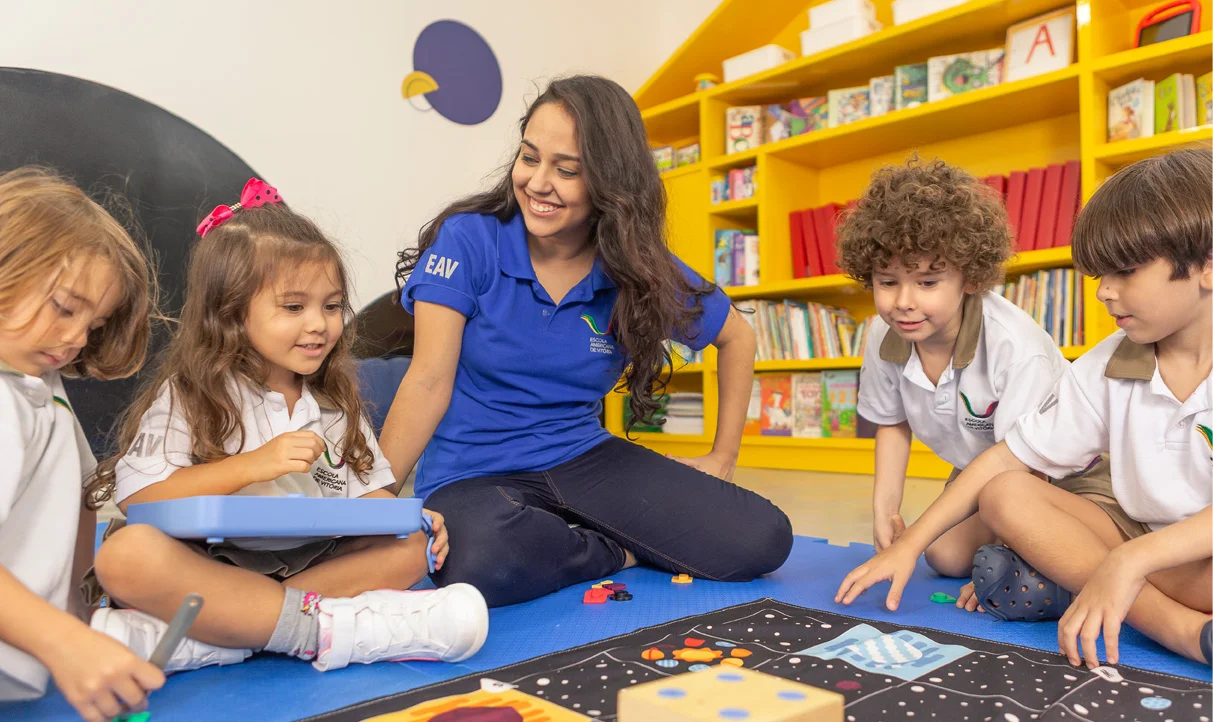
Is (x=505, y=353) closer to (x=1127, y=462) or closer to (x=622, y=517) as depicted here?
(x=622, y=517)

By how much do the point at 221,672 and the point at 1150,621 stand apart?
0.92 meters

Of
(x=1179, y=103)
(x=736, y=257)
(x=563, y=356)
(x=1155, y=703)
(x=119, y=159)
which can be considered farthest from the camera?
(x=736, y=257)

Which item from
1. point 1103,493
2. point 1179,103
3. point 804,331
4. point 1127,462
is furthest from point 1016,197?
point 1127,462

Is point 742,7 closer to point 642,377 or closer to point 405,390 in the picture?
point 642,377

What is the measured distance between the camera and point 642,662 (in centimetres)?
83

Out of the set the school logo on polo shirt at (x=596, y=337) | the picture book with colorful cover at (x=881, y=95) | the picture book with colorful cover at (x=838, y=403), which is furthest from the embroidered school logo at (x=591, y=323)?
the picture book with colorful cover at (x=881, y=95)

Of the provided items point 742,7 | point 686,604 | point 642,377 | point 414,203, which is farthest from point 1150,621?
point 742,7

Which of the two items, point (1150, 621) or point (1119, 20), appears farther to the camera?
point (1119, 20)

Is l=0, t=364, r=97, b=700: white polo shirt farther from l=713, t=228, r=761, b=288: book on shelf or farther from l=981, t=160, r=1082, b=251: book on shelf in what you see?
l=713, t=228, r=761, b=288: book on shelf

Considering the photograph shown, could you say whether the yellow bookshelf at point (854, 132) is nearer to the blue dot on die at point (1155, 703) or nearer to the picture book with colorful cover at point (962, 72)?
the picture book with colorful cover at point (962, 72)

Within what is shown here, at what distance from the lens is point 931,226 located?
1.19m

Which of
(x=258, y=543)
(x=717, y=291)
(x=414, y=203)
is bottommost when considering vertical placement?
(x=258, y=543)

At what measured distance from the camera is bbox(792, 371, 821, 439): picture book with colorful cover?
2.81 metres

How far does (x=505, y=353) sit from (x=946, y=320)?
614mm
